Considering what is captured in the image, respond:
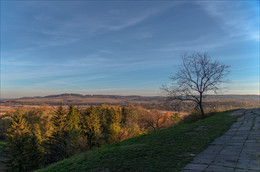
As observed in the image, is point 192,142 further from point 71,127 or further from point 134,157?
point 71,127

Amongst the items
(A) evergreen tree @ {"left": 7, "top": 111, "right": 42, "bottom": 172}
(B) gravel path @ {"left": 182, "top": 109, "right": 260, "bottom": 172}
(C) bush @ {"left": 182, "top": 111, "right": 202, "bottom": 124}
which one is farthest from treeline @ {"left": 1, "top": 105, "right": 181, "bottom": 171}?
(B) gravel path @ {"left": 182, "top": 109, "right": 260, "bottom": 172}

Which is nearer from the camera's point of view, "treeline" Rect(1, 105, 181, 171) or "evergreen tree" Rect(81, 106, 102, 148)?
"treeline" Rect(1, 105, 181, 171)

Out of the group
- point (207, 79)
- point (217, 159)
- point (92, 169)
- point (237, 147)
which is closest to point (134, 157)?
point (92, 169)

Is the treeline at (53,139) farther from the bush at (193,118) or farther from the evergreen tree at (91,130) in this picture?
the bush at (193,118)

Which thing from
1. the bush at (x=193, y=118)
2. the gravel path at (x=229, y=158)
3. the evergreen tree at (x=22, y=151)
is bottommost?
the evergreen tree at (x=22, y=151)

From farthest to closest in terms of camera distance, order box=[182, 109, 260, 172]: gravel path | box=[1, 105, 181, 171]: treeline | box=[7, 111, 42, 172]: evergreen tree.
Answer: box=[1, 105, 181, 171]: treeline, box=[7, 111, 42, 172]: evergreen tree, box=[182, 109, 260, 172]: gravel path

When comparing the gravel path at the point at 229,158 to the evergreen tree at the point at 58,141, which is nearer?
the gravel path at the point at 229,158

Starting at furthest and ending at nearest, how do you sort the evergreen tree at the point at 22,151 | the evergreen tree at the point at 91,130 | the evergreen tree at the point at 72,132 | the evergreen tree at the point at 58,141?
the evergreen tree at the point at 91,130, the evergreen tree at the point at 58,141, the evergreen tree at the point at 72,132, the evergreen tree at the point at 22,151

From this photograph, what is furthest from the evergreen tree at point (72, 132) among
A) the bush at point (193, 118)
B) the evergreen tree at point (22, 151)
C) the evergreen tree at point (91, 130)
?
the bush at point (193, 118)

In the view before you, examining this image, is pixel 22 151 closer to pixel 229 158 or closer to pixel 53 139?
pixel 53 139

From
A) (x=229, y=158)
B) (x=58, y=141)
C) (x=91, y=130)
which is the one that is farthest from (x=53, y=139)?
(x=229, y=158)

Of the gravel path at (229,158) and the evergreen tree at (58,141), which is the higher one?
the gravel path at (229,158)

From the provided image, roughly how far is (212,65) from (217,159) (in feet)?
39.1

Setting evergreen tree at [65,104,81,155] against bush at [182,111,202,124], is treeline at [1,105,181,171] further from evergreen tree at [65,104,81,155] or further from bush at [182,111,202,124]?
bush at [182,111,202,124]
